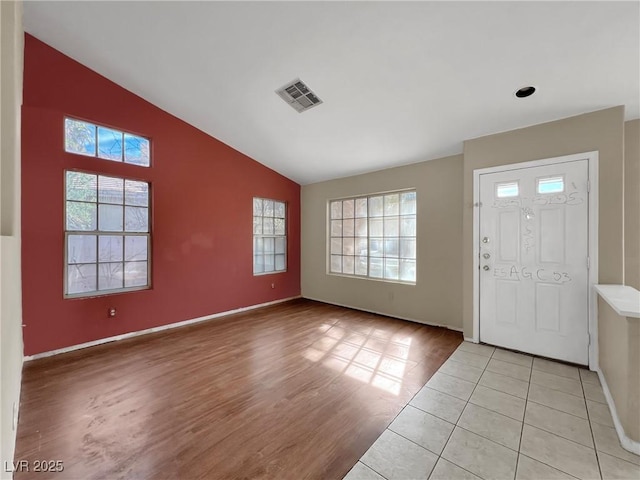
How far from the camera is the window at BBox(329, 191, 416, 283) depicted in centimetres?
425

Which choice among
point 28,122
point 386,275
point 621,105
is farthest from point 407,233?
point 28,122

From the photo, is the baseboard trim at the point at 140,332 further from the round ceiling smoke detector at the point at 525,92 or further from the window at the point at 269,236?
the round ceiling smoke detector at the point at 525,92

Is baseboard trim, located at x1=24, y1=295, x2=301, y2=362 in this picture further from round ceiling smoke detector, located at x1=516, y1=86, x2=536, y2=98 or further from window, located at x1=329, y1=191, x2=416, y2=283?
round ceiling smoke detector, located at x1=516, y1=86, x2=536, y2=98

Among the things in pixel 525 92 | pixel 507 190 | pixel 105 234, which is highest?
pixel 525 92

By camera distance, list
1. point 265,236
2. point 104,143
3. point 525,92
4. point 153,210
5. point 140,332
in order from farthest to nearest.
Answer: point 265,236 → point 153,210 → point 140,332 → point 104,143 → point 525,92

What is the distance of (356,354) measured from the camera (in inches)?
116

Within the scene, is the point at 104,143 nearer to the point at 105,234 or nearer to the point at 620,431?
the point at 105,234

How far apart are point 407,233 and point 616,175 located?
233 cm

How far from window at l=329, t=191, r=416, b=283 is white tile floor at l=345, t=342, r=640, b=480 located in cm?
205

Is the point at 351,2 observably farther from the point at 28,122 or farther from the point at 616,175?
the point at 28,122

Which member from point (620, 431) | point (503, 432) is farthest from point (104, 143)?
point (620, 431)

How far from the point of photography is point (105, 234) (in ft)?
10.7

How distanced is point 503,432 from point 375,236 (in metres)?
3.23

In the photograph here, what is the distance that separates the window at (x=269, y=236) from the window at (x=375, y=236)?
1.05m
